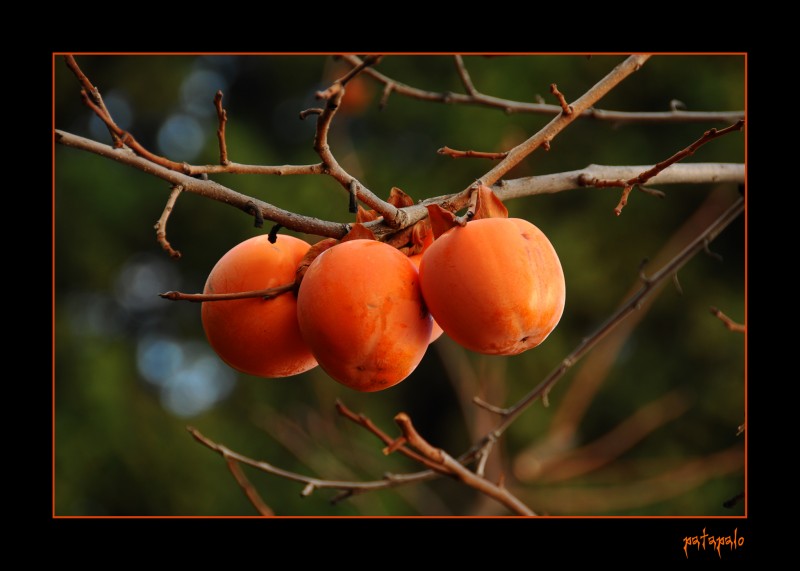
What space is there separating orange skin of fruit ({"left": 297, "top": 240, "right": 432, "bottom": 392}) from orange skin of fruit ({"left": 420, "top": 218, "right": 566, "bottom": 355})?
37 millimetres

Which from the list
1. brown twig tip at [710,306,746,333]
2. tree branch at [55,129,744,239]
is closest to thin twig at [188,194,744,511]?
brown twig tip at [710,306,746,333]

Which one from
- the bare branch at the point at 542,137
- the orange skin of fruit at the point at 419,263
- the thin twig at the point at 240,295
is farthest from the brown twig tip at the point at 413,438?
the bare branch at the point at 542,137

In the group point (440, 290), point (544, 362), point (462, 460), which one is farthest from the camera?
point (544, 362)

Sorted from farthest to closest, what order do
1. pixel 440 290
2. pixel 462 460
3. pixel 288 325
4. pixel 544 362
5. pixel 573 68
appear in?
1. pixel 573 68
2. pixel 544 362
3. pixel 462 460
4. pixel 288 325
5. pixel 440 290

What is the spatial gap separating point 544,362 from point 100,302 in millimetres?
3047

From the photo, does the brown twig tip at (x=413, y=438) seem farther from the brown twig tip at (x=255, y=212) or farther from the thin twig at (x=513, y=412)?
the brown twig tip at (x=255, y=212)

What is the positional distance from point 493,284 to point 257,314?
32 centimetres

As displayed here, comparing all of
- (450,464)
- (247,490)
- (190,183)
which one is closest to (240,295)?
(190,183)

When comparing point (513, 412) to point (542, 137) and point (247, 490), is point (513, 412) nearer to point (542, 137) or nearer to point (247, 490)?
point (247, 490)

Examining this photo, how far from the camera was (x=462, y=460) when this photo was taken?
5.07 feet

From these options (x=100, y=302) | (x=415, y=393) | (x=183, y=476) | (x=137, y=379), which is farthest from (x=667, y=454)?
(x=100, y=302)

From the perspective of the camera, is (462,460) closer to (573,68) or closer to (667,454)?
(667,454)

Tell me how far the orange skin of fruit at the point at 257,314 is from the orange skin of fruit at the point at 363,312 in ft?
0.24

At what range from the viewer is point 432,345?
4.78 metres
